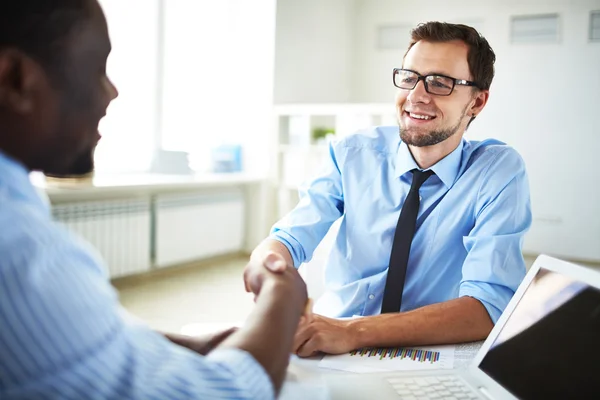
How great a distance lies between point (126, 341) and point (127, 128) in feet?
13.4

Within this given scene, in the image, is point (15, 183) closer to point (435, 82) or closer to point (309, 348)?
point (309, 348)

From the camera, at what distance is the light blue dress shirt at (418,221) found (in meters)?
1.23

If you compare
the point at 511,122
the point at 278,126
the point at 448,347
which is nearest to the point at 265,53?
the point at 278,126

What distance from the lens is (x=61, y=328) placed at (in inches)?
15.8

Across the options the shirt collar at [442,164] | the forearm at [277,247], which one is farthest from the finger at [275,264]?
the shirt collar at [442,164]

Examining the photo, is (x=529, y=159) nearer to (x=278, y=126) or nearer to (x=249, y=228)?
(x=278, y=126)

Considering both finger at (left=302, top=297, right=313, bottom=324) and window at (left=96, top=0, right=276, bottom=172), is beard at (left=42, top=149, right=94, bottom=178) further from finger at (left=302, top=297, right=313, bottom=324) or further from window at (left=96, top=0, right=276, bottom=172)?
window at (left=96, top=0, right=276, bottom=172)

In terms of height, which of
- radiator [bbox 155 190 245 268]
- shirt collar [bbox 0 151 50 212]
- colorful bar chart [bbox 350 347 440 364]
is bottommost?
radiator [bbox 155 190 245 268]

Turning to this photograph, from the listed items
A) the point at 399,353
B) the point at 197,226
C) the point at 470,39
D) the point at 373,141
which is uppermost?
the point at 470,39

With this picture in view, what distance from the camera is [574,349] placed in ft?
2.29

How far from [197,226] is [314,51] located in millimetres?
2284

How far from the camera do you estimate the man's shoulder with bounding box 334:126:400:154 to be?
61.4 inches

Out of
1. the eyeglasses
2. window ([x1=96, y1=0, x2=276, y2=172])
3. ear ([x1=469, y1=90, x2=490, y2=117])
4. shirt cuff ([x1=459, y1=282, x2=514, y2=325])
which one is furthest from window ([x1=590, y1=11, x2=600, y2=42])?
shirt cuff ([x1=459, y1=282, x2=514, y2=325])

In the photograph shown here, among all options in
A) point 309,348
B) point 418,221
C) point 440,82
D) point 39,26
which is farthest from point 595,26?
point 39,26
